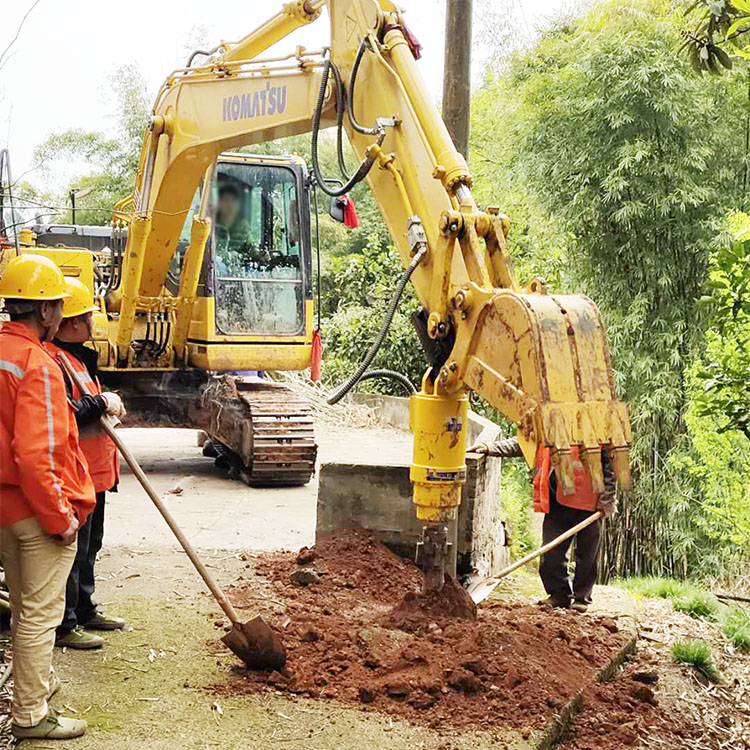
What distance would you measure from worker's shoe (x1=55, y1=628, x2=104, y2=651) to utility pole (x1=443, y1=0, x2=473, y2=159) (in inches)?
189

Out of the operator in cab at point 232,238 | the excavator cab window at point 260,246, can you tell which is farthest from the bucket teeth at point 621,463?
the operator in cab at point 232,238

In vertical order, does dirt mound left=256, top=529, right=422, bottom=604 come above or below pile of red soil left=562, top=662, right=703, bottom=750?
above

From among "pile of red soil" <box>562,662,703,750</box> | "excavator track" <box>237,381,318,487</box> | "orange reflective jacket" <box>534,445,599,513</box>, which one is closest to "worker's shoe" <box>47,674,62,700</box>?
"pile of red soil" <box>562,662,703,750</box>

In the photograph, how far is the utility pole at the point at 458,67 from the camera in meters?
7.98

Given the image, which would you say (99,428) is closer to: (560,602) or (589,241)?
(560,602)

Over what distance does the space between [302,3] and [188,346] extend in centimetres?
385

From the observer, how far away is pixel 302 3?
21.3 feet

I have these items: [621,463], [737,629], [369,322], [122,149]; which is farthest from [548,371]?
[122,149]

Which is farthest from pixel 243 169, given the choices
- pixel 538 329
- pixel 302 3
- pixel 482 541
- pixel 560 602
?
pixel 538 329

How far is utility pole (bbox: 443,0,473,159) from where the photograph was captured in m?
7.98

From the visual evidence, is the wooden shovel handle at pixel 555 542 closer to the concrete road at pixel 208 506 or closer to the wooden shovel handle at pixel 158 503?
the concrete road at pixel 208 506

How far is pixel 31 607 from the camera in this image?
367 cm

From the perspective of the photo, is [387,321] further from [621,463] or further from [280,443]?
[280,443]

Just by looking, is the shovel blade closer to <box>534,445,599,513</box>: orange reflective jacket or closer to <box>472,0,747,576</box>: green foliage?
<box>534,445,599,513</box>: orange reflective jacket
